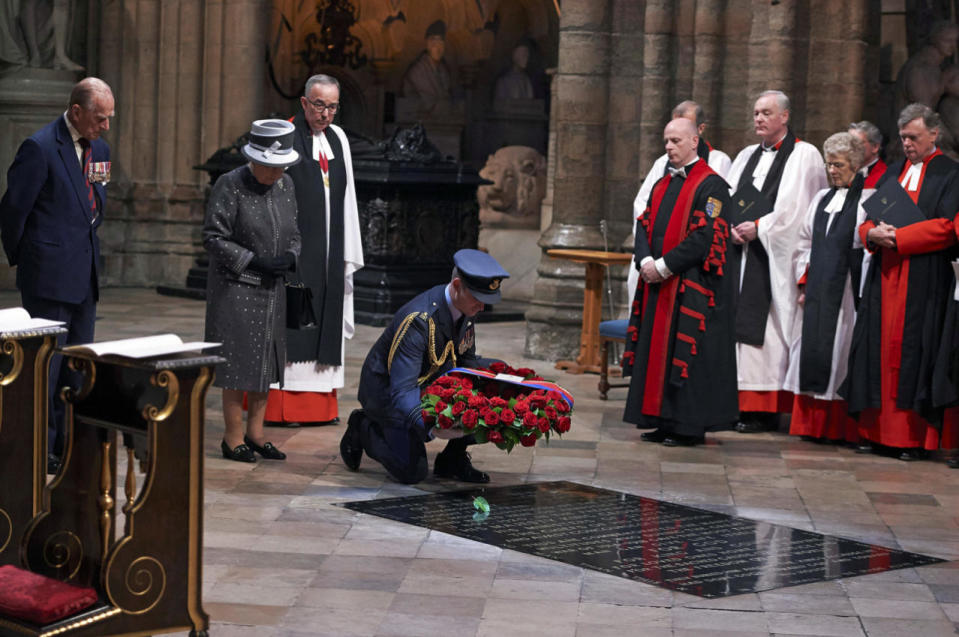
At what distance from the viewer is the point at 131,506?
4.10m

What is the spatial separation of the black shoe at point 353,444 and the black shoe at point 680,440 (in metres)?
1.84

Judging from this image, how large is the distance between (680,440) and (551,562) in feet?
9.27

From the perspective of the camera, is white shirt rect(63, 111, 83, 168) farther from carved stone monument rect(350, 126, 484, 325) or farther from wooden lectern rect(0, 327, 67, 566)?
carved stone monument rect(350, 126, 484, 325)

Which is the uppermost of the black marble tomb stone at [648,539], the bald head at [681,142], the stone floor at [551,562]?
the bald head at [681,142]

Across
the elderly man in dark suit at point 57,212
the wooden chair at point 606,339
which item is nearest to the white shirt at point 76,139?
the elderly man in dark suit at point 57,212

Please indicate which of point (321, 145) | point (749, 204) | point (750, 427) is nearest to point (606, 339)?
point (750, 427)

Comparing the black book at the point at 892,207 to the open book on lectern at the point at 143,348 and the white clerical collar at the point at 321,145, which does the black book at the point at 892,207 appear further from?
the open book on lectern at the point at 143,348

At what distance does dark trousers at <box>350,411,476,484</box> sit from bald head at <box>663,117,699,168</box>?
6.97 feet

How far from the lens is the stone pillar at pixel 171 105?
56.5 feet

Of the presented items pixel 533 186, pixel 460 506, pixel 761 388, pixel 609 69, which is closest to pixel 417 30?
pixel 533 186

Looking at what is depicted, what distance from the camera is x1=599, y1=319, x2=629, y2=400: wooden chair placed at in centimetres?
959

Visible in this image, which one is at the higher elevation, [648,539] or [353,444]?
[353,444]

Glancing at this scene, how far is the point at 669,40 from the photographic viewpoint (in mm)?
11445

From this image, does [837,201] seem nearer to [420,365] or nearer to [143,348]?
[420,365]
